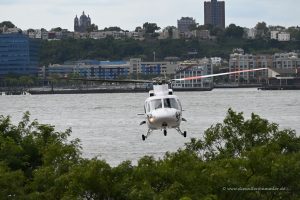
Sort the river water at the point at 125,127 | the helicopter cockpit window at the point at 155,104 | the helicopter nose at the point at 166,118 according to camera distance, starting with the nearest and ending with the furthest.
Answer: the helicopter nose at the point at 166,118 → the helicopter cockpit window at the point at 155,104 → the river water at the point at 125,127

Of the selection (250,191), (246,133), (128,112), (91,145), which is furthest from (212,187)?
(128,112)

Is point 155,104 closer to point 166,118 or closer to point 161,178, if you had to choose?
point 166,118

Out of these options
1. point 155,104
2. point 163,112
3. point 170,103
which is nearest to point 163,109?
point 163,112

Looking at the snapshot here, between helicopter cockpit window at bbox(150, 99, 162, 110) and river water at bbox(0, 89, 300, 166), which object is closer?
helicopter cockpit window at bbox(150, 99, 162, 110)

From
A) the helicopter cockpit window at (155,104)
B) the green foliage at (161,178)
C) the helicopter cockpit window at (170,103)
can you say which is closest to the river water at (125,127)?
the helicopter cockpit window at (155,104)

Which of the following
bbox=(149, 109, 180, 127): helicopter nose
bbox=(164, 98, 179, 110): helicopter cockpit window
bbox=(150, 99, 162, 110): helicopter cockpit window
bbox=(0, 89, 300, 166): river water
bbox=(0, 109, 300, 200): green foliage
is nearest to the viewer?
bbox=(0, 109, 300, 200): green foliage

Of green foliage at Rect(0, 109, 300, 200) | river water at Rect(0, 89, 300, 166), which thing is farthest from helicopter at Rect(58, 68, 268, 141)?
river water at Rect(0, 89, 300, 166)

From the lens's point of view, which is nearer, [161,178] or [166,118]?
[161,178]

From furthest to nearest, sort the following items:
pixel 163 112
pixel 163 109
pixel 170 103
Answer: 1. pixel 170 103
2. pixel 163 109
3. pixel 163 112

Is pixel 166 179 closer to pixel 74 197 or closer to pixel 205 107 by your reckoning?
pixel 74 197

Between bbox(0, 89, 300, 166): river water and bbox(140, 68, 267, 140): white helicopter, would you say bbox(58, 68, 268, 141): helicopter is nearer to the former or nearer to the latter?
bbox(140, 68, 267, 140): white helicopter

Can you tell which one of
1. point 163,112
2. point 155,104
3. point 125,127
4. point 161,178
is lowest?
point 125,127

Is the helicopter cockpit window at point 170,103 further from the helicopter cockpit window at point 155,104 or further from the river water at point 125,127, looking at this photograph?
the river water at point 125,127

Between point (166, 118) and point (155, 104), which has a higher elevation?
point (155, 104)
